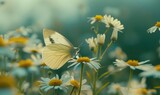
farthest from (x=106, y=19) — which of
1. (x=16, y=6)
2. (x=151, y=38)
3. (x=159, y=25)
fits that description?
(x=151, y=38)

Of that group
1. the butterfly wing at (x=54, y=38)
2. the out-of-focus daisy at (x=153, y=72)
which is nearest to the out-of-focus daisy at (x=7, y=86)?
the out-of-focus daisy at (x=153, y=72)

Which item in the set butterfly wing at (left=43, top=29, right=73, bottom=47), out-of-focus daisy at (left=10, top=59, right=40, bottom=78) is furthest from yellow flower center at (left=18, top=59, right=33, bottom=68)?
butterfly wing at (left=43, top=29, right=73, bottom=47)

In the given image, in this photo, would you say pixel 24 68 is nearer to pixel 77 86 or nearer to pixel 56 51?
pixel 77 86

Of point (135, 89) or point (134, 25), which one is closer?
point (135, 89)

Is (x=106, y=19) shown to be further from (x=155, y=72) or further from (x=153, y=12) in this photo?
(x=153, y=12)

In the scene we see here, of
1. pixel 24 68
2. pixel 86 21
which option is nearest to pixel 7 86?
pixel 24 68

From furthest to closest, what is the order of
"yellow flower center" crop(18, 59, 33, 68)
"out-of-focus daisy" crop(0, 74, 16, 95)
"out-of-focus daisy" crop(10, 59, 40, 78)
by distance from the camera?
"yellow flower center" crop(18, 59, 33, 68) → "out-of-focus daisy" crop(10, 59, 40, 78) → "out-of-focus daisy" crop(0, 74, 16, 95)

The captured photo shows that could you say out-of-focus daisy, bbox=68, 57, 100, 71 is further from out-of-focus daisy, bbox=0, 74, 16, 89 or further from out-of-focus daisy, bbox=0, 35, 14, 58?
out-of-focus daisy, bbox=0, 74, 16, 89
